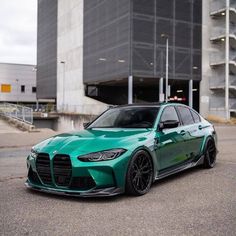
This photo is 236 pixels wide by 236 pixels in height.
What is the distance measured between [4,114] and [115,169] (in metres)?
27.5

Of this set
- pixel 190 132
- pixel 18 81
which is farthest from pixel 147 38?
pixel 18 81

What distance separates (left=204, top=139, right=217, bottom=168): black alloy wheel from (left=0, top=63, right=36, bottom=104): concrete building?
9180 cm

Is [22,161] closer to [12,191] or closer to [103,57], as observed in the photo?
[12,191]

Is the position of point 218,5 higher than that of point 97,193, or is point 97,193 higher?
point 218,5

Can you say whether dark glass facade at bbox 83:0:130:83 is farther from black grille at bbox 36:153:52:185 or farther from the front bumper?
the front bumper

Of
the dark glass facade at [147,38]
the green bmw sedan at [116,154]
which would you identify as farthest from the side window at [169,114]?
the dark glass facade at [147,38]

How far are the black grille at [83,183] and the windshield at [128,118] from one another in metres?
1.63

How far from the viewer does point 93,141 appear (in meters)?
5.56

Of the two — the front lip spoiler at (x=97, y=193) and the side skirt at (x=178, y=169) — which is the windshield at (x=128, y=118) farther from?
the front lip spoiler at (x=97, y=193)

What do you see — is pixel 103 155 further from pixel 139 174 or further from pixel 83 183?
pixel 139 174

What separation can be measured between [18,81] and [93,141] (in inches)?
3801

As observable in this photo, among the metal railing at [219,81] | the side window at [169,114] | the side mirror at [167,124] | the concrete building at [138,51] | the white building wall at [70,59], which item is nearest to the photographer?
the side mirror at [167,124]

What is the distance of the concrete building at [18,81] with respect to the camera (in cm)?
9694

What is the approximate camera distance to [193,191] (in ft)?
19.9
